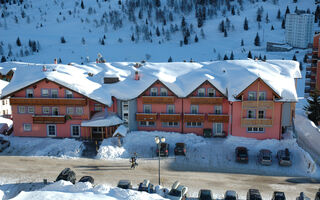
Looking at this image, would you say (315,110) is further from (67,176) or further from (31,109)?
(31,109)

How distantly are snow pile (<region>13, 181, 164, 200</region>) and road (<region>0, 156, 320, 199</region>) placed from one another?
4.97 m

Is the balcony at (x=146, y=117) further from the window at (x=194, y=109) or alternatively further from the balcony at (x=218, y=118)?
the balcony at (x=218, y=118)

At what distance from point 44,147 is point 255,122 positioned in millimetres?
25961

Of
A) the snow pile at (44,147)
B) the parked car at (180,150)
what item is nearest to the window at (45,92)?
the snow pile at (44,147)

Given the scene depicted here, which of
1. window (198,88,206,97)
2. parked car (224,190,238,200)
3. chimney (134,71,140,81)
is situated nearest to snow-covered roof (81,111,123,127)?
chimney (134,71,140,81)

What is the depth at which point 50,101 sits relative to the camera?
44.0 metres

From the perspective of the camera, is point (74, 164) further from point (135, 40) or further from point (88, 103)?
point (135, 40)

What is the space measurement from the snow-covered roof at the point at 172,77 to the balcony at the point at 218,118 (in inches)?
112

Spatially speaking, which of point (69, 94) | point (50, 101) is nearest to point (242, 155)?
point (69, 94)

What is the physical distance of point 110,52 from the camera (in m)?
131

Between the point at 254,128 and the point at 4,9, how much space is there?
561 feet

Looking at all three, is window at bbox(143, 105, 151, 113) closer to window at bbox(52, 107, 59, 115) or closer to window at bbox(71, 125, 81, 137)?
window at bbox(71, 125, 81, 137)

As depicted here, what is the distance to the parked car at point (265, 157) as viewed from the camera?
37.0 meters

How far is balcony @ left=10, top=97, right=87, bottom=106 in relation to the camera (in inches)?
1715
